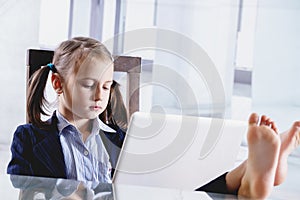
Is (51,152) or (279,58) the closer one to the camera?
(51,152)

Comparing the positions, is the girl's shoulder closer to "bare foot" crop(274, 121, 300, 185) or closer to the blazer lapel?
the blazer lapel

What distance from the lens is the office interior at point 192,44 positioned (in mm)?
2553

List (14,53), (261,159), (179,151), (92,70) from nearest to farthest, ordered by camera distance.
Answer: (261,159)
(179,151)
(92,70)
(14,53)

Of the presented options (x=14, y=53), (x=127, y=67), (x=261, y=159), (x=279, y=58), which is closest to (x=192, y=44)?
(x=279, y=58)

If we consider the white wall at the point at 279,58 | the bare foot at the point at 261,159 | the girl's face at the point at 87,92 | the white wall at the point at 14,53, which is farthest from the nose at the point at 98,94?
the white wall at the point at 279,58

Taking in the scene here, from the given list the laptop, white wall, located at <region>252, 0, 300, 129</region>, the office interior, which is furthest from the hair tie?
white wall, located at <region>252, 0, 300, 129</region>

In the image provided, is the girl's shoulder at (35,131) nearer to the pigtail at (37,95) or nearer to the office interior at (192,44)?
the pigtail at (37,95)

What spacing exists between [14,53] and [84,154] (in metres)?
1.23

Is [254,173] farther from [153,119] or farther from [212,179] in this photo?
[153,119]

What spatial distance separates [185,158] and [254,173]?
0.65 ft

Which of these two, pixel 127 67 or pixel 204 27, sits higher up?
pixel 204 27

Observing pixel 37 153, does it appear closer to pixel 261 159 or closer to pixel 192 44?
pixel 261 159

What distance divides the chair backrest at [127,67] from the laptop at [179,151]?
0.19m

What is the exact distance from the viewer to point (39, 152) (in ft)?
4.65
